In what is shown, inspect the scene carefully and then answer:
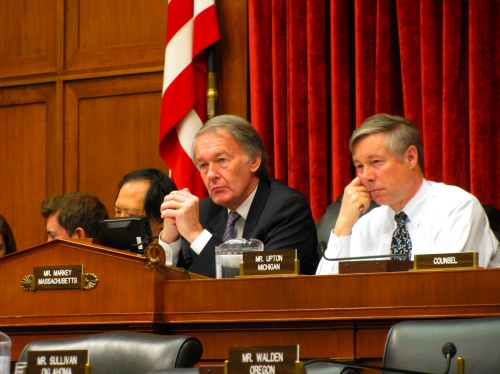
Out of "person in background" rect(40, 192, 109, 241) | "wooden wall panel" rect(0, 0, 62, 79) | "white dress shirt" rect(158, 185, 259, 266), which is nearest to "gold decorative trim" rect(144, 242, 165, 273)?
"white dress shirt" rect(158, 185, 259, 266)

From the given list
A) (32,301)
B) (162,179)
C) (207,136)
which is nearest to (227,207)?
(207,136)

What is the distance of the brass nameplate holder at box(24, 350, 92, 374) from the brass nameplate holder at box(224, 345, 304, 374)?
289 mm

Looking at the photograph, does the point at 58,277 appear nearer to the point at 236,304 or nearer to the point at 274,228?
the point at 236,304

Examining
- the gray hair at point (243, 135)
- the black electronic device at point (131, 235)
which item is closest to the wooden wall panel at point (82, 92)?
the gray hair at point (243, 135)

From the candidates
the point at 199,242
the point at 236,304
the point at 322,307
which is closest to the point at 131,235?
the point at 199,242

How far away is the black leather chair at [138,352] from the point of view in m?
2.09

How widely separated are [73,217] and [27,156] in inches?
56.9

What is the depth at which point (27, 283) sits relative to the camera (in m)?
2.97

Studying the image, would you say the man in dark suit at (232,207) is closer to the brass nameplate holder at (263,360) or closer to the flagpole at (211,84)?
the flagpole at (211,84)

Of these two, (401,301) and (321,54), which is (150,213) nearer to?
(321,54)

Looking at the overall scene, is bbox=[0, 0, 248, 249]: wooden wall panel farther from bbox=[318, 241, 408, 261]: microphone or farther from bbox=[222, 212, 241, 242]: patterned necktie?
bbox=[318, 241, 408, 261]: microphone

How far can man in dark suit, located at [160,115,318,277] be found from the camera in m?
3.51

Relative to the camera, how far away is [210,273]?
337 cm

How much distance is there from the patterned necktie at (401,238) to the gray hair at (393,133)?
0.75 ft
